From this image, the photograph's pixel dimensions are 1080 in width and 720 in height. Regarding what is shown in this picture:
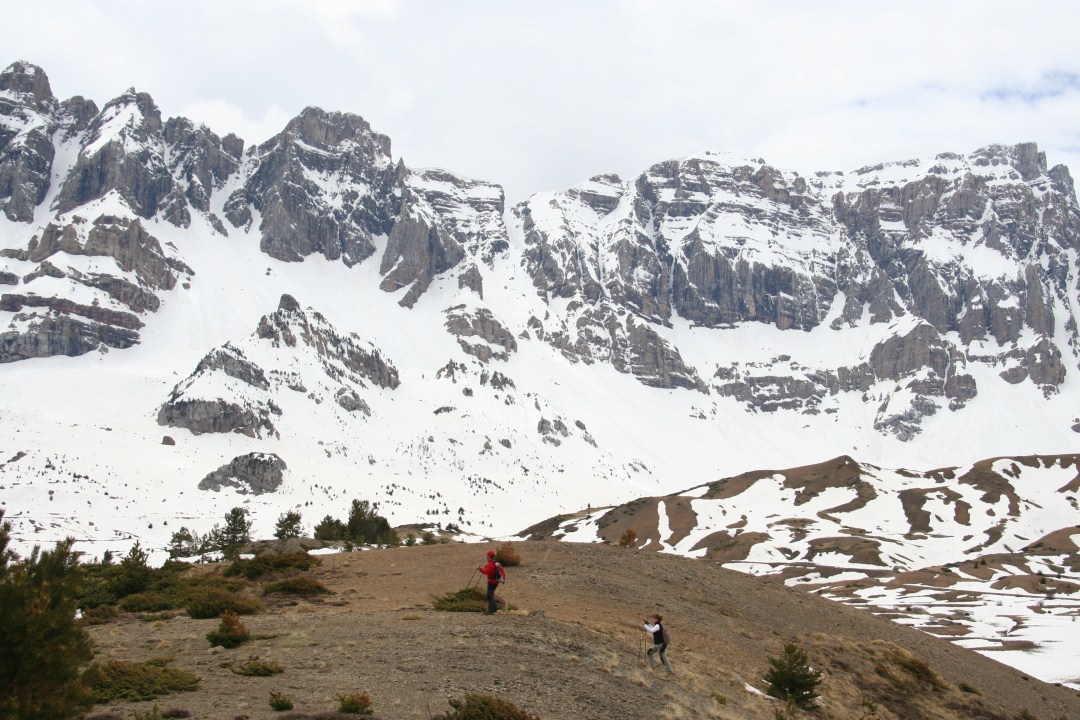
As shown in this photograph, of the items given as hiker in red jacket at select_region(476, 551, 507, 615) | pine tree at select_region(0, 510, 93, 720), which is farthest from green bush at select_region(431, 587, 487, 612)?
pine tree at select_region(0, 510, 93, 720)

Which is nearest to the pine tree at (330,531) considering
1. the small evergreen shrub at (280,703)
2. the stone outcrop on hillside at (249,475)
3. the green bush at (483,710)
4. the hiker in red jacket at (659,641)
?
the hiker in red jacket at (659,641)

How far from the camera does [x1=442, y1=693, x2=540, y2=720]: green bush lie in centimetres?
1446

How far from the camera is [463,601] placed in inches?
928

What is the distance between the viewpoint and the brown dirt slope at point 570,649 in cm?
1675

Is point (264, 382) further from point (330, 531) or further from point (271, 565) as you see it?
point (271, 565)

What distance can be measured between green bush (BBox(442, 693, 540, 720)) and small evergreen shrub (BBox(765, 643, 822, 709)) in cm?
874

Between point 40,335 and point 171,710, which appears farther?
point 40,335

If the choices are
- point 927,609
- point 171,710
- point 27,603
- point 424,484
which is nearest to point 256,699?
point 171,710

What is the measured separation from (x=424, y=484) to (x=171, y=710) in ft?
484

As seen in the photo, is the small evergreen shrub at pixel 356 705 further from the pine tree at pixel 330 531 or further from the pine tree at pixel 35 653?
the pine tree at pixel 330 531

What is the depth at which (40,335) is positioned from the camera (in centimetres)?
18888

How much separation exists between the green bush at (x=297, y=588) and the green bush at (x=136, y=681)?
899cm

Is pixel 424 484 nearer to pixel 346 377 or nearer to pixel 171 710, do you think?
pixel 346 377

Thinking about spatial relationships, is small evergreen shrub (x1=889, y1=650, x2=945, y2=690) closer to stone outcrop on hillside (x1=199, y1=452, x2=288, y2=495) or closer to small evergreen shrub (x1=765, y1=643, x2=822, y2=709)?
small evergreen shrub (x1=765, y1=643, x2=822, y2=709)
